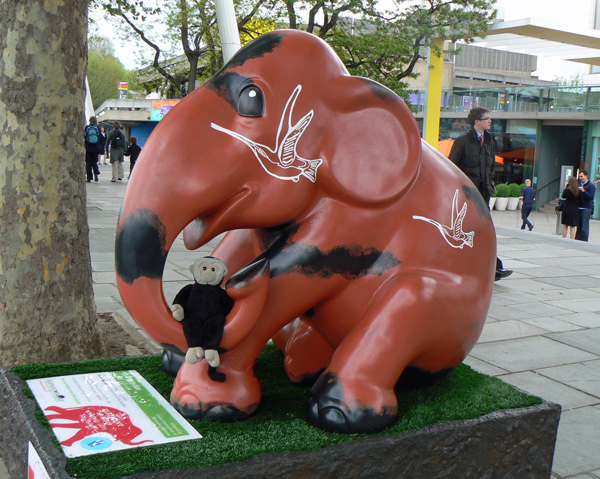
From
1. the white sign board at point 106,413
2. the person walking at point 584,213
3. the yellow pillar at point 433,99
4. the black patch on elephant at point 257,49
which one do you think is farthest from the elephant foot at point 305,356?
the yellow pillar at point 433,99

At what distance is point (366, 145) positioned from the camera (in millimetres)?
2012

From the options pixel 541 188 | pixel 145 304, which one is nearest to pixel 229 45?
pixel 145 304

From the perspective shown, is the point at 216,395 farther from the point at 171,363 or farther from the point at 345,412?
the point at 171,363

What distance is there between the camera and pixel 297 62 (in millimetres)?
1996

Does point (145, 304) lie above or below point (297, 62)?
below

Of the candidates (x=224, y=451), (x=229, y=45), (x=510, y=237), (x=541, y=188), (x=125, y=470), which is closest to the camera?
(x=125, y=470)

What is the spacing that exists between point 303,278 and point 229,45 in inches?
177

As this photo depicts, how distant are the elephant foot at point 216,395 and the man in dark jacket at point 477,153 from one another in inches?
176

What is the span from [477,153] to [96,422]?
16.0 ft

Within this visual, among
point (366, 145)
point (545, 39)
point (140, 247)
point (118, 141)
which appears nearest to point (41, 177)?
point (140, 247)

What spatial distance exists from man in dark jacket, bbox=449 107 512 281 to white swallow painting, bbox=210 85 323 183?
4.34 meters

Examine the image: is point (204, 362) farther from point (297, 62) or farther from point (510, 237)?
point (510, 237)

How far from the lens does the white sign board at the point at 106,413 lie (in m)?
1.88

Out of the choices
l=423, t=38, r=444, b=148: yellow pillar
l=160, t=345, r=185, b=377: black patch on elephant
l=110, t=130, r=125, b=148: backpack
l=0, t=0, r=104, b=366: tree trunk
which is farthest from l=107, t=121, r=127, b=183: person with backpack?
l=160, t=345, r=185, b=377: black patch on elephant
